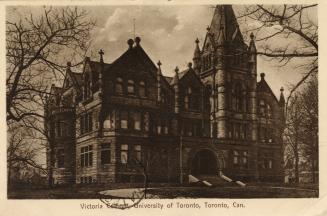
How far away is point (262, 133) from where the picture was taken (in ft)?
14.8

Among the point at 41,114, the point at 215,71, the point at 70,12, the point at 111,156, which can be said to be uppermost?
the point at 70,12

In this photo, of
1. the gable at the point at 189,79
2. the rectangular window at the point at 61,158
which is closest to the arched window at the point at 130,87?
the gable at the point at 189,79

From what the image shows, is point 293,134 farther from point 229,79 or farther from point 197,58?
point 197,58

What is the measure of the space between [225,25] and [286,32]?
47 centimetres

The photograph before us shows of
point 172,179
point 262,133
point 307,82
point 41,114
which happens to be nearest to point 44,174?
point 41,114

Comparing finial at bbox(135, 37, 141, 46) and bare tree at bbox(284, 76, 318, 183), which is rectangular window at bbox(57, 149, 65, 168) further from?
bare tree at bbox(284, 76, 318, 183)

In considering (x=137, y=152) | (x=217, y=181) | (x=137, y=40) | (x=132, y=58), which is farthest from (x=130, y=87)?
(x=217, y=181)

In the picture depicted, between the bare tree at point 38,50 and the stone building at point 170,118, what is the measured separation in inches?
4.2

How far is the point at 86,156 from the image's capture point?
4355 millimetres

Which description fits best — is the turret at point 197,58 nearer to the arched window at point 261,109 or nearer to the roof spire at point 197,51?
the roof spire at point 197,51

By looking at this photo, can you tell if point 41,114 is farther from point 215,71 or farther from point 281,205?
point 281,205

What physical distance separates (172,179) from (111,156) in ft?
1.56

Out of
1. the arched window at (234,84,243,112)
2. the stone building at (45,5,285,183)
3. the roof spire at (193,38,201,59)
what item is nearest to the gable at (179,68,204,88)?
the stone building at (45,5,285,183)

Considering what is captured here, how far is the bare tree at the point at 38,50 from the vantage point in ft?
14.0
